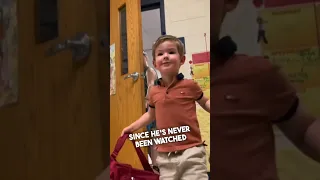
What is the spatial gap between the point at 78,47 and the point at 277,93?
0.39 meters

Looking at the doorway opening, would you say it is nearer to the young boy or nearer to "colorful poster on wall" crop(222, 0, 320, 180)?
the young boy

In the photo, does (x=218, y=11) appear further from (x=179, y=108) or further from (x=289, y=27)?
(x=179, y=108)

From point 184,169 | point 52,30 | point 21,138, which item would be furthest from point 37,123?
point 184,169

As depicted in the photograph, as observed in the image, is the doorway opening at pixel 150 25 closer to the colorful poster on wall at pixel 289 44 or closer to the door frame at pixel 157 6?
the door frame at pixel 157 6

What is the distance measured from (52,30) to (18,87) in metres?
0.13

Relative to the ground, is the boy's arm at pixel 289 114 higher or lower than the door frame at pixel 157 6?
lower

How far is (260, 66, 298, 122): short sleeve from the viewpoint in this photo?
540 millimetres

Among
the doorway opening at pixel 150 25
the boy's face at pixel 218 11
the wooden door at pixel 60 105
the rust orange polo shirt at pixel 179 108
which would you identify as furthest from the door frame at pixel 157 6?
the boy's face at pixel 218 11

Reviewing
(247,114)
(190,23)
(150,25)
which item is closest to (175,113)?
(247,114)

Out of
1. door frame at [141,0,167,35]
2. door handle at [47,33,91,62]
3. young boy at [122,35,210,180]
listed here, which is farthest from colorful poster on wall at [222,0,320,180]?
door frame at [141,0,167,35]

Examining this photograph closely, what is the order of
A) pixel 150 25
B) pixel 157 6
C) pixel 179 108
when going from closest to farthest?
pixel 179 108 → pixel 157 6 → pixel 150 25

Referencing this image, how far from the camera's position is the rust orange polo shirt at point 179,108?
1.34m

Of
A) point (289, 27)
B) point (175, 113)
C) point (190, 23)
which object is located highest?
point (190, 23)

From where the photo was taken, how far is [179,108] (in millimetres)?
1355
